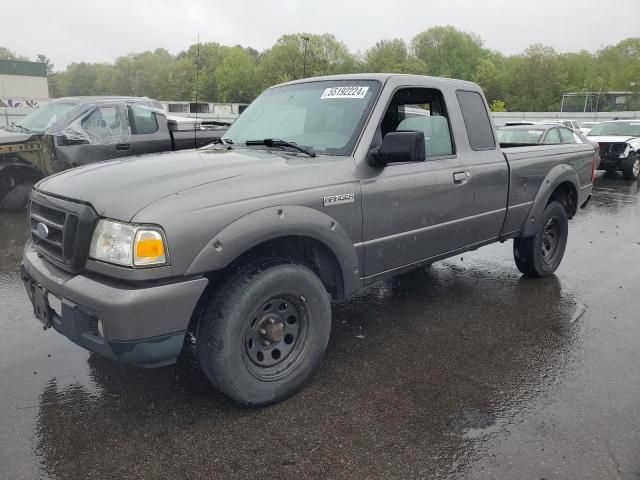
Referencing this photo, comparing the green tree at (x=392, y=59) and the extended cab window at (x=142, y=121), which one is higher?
the green tree at (x=392, y=59)

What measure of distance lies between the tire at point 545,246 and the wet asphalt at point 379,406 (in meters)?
0.73

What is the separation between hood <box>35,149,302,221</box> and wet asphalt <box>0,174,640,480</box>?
1.20 m

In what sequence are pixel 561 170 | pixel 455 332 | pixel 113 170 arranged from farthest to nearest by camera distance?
pixel 561 170 → pixel 455 332 → pixel 113 170

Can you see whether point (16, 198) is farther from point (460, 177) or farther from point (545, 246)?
point (545, 246)

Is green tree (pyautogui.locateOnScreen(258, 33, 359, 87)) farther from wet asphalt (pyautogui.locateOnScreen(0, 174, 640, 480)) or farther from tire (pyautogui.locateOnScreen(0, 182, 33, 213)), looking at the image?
wet asphalt (pyautogui.locateOnScreen(0, 174, 640, 480))

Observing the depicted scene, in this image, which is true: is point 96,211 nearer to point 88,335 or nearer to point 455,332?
point 88,335

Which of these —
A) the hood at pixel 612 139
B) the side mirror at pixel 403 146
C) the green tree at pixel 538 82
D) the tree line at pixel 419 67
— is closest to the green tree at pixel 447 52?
the tree line at pixel 419 67

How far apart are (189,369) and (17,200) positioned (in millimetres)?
6865

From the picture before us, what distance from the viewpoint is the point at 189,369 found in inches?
135

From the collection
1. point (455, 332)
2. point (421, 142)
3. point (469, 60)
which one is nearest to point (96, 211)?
point (421, 142)

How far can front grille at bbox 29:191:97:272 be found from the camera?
2.60 metres

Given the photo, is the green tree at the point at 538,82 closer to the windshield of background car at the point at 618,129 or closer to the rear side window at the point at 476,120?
the windshield of background car at the point at 618,129

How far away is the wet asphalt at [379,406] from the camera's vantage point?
2.52 metres

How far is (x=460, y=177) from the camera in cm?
406
